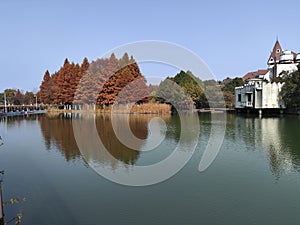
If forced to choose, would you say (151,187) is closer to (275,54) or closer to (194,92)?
(194,92)

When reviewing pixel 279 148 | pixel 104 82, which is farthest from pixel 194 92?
pixel 279 148

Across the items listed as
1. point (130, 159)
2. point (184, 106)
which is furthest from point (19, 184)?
point (184, 106)

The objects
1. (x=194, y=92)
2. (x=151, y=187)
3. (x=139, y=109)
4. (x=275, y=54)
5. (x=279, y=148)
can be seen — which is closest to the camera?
(x=151, y=187)

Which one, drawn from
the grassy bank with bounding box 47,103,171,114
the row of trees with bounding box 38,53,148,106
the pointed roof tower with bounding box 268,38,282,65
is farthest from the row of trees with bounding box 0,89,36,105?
the pointed roof tower with bounding box 268,38,282,65

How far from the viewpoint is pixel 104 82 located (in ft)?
107

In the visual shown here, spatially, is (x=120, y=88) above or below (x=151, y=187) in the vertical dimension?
above

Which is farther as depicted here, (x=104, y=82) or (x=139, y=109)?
(x=104, y=82)

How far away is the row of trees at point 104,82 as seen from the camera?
3259 centimetres

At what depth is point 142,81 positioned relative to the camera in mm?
33312

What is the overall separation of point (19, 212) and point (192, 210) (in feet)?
10.4

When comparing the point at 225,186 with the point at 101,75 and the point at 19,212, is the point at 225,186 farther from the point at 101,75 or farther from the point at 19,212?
the point at 101,75

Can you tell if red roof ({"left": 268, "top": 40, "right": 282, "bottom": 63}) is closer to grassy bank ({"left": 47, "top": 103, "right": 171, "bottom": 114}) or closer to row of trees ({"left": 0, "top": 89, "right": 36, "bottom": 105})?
grassy bank ({"left": 47, "top": 103, "right": 171, "bottom": 114})

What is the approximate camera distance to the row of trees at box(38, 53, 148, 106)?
32.6 m

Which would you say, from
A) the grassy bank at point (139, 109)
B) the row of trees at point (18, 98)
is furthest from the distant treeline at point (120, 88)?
the row of trees at point (18, 98)
